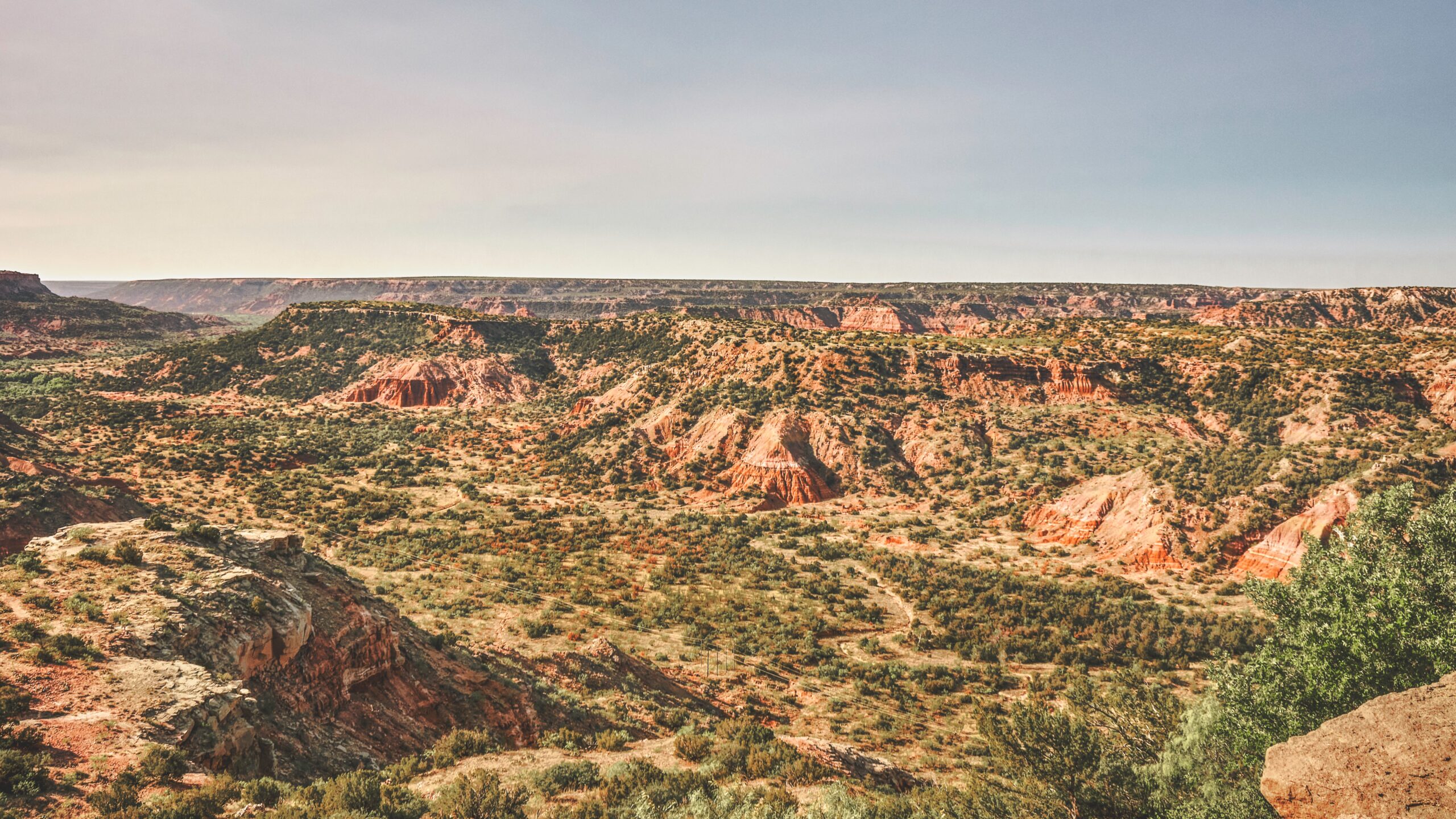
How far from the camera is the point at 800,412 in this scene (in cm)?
6575

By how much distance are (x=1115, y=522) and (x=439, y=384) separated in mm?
93014

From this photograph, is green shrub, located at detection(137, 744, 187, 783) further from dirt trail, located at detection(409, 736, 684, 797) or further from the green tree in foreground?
the green tree in foreground

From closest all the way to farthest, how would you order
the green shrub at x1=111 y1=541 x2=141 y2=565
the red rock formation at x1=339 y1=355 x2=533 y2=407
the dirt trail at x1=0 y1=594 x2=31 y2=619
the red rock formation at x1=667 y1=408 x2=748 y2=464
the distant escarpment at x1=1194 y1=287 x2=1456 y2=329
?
the dirt trail at x1=0 y1=594 x2=31 y2=619 < the green shrub at x1=111 y1=541 x2=141 y2=565 < the red rock formation at x1=667 y1=408 x2=748 y2=464 < the red rock formation at x1=339 y1=355 x2=533 y2=407 < the distant escarpment at x1=1194 y1=287 x2=1456 y2=329

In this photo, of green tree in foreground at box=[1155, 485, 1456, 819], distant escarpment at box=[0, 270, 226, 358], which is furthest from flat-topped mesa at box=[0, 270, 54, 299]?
green tree in foreground at box=[1155, 485, 1456, 819]

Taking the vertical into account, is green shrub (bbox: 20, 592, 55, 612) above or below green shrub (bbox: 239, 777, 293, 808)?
above

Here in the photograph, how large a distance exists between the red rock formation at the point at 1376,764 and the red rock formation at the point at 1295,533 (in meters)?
31.6

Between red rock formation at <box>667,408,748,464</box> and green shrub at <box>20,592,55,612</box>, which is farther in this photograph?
red rock formation at <box>667,408,748,464</box>

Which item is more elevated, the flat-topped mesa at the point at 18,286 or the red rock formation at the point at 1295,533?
the flat-topped mesa at the point at 18,286

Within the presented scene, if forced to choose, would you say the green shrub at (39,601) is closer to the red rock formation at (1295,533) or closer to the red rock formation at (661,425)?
the red rock formation at (1295,533)

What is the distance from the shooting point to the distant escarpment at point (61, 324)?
5274 inches

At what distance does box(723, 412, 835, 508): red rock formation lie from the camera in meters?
57.7

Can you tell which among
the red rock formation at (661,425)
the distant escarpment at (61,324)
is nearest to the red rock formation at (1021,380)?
the red rock formation at (661,425)

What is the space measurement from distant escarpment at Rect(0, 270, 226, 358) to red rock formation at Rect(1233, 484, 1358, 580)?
19217cm

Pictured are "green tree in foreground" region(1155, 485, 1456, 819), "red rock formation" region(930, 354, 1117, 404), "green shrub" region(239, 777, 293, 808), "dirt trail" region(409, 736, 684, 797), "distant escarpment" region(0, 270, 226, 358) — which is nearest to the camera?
"green shrub" region(239, 777, 293, 808)
